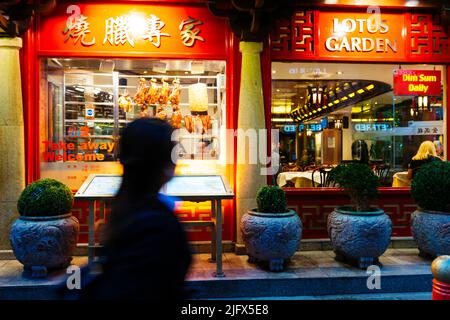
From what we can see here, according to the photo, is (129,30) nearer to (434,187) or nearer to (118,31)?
(118,31)

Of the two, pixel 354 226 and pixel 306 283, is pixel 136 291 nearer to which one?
pixel 306 283

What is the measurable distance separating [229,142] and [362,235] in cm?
286

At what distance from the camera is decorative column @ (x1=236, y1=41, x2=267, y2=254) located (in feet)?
26.0

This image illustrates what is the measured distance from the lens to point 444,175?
23.5 ft

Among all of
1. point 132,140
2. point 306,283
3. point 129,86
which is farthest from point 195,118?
point 132,140

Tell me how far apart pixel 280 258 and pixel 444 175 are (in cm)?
297

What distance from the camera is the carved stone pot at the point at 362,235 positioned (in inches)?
267

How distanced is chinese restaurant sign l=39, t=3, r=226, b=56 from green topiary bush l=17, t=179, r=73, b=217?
270 centimetres

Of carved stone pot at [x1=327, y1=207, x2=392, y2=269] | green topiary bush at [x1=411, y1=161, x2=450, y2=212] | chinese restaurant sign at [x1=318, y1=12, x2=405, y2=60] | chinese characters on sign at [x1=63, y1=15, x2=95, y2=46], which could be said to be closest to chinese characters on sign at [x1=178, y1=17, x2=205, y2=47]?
chinese characters on sign at [x1=63, y1=15, x2=95, y2=46]

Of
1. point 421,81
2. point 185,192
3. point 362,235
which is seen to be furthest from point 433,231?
Result: point 185,192

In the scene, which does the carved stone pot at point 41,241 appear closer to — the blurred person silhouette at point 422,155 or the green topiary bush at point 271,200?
the green topiary bush at point 271,200

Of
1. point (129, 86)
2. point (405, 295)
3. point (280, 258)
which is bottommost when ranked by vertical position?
point (405, 295)

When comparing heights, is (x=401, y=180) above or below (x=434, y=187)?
below

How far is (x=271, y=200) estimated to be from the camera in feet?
22.7
